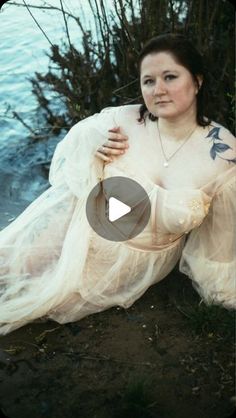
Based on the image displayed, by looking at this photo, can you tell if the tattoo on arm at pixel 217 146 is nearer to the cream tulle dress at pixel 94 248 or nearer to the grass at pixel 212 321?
the cream tulle dress at pixel 94 248

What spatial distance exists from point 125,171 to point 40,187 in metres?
1.67

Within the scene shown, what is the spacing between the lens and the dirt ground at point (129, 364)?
1811 millimetres

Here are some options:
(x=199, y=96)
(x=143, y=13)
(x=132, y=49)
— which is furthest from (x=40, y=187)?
(x=199, y=96)

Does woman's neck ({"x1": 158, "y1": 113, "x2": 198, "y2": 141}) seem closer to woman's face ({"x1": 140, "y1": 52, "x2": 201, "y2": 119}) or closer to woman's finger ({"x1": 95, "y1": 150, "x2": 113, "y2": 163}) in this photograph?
woman's face ({"x1": 140, "y1": 52, "x2": 201, "y2": 119})

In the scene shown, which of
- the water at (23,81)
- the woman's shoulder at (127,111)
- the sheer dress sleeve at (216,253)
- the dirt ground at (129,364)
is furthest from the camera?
the water at (23,81)

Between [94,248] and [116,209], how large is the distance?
8.4 inches

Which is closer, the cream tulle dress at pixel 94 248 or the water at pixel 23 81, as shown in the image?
the cream tulle dress at pixel 94 248

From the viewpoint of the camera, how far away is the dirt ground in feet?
5.94

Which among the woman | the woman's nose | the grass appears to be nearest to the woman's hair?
the woman

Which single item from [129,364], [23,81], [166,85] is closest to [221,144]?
[166,85]

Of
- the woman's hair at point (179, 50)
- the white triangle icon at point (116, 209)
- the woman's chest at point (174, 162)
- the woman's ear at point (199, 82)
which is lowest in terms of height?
the white triangle icon at point (116, 209)

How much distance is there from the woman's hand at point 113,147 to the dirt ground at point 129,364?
76 cm
